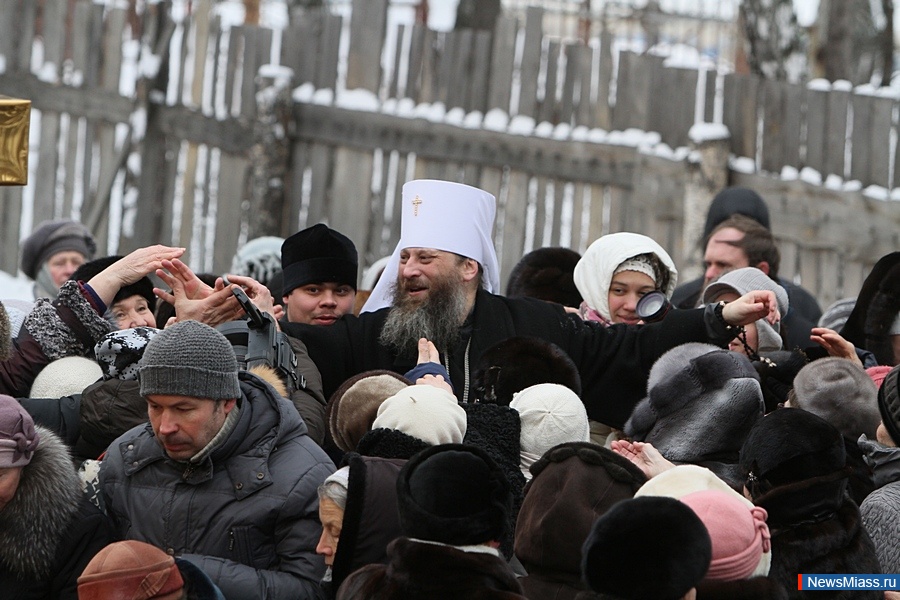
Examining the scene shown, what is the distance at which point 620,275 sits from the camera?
653 cm

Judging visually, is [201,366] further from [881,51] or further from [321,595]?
[881,51]

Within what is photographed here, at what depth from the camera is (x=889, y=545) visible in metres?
4.38

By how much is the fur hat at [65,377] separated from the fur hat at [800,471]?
2.43m

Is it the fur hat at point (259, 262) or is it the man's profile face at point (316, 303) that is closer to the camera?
the man's profile face at point (316, 303)

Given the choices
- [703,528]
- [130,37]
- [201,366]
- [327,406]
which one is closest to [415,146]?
[130,37]

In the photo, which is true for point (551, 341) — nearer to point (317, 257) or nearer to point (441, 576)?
point (317, 257)

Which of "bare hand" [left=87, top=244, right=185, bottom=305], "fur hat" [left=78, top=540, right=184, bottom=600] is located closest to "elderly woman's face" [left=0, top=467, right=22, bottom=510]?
"fur hat" [left=78, top=540, right=184, bottom=600]

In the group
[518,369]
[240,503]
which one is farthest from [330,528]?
[518,369]

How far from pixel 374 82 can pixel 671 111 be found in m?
2.24

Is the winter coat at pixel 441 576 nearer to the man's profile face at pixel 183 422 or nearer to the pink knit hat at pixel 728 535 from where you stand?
the pink knit hat at pixel 728 535

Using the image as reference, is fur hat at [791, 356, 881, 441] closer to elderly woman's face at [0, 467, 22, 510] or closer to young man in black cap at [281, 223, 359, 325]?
young man in black cap at [281, 223, 359, 325]

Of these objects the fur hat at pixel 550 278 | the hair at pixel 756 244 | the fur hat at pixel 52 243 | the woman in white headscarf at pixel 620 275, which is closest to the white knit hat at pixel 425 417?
the woman in white headscarf at pixel 620 275

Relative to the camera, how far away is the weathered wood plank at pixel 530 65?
9.84m

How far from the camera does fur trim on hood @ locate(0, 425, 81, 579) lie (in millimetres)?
4254
